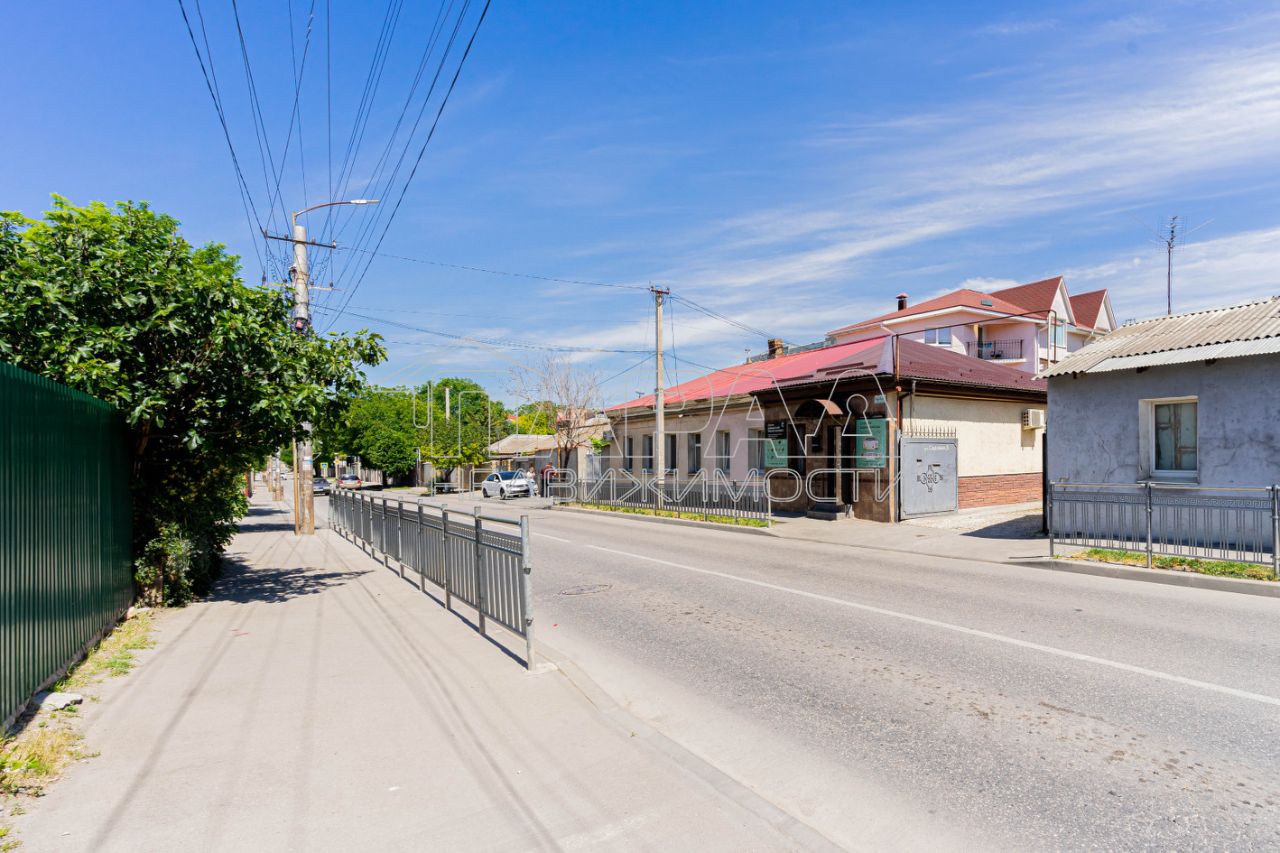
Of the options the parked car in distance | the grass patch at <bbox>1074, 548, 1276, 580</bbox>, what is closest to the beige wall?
the grass patch at <bbox>1074, 548, 1276, 580</bbox>

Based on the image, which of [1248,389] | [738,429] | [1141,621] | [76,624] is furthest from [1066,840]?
[738,429]

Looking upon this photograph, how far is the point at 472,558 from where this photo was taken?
7492mm

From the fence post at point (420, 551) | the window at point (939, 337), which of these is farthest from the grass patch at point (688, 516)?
the window at point (939, 337)

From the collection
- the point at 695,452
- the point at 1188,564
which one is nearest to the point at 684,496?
the point at 695,452

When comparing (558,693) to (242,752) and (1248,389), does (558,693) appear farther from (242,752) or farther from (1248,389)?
(1248,389)

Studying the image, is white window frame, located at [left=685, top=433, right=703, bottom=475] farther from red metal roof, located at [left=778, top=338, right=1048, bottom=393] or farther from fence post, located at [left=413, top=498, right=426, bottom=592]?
fence post, located at [left=413, top=498, right=426, bottom=592]

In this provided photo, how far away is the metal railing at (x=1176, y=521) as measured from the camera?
11.0 m

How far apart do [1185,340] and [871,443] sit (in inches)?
279

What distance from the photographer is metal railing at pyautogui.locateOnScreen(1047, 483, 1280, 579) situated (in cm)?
1100

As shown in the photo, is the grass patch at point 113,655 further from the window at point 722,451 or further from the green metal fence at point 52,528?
the window at point 722,451

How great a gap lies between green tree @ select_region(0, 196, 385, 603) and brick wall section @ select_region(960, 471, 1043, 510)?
16.9 metres

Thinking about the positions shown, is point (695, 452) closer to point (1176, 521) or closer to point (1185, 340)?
point (1185, 340)

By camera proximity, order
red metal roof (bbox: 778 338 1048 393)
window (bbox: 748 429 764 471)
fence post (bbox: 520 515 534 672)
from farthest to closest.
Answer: window (bbox: 748 429 764 471) → red metal roof (bbox: 778 338 1048 393) → fence post (bbox: 520 515 534 672)

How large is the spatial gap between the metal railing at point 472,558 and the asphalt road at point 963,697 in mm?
795
